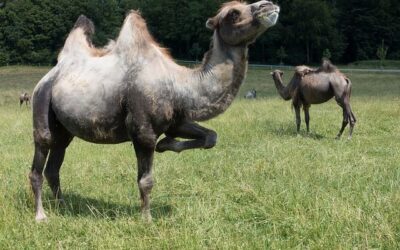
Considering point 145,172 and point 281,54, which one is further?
point 281,54

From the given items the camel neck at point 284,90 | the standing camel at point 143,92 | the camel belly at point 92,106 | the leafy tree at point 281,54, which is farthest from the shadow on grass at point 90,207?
the leafy tree at point 281,54

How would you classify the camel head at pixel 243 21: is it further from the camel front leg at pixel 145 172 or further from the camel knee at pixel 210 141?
the camel front leg at pixel 145 172

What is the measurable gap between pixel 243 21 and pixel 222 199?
211 centimetres

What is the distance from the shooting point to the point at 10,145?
1073 centimetres

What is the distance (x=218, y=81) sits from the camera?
4602 millimetres

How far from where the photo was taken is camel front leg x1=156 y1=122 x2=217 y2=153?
4.88 m

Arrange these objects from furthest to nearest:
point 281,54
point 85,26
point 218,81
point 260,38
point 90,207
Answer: point 260,38 → point 281,54 → point 85,26 → point 90,207 → point 218,81

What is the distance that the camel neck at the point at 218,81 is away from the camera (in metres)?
4.56

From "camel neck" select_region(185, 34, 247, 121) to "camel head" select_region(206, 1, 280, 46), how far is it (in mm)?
100

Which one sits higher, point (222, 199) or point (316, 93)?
point (222, 199)

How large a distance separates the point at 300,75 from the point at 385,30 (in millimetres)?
58202

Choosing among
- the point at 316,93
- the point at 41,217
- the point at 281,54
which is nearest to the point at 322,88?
the point at 316,93

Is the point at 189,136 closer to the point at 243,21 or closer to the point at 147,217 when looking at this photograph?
the point at 147,217

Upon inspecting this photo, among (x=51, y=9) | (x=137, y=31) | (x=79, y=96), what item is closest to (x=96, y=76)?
(x=79, y=96)
